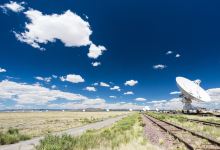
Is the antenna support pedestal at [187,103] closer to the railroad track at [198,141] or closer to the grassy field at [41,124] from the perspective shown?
the grassy field at [41,124]

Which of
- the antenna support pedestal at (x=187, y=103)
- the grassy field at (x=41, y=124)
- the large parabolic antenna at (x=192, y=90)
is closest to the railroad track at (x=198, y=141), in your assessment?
the grassy field at (x=41, y=124)

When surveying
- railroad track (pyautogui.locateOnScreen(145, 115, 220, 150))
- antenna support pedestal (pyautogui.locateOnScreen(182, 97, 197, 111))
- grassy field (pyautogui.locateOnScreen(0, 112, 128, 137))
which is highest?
antenna support pedestal (pyautogui.locateOnScreen(182, 97, 197, 111))

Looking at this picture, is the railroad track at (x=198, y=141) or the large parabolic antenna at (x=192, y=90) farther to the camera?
the large parabolic antenna at (x=192, y=90)

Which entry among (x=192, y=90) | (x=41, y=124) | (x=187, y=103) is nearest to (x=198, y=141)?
(x=41, y=124)

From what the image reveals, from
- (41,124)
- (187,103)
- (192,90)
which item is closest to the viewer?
(41,124)

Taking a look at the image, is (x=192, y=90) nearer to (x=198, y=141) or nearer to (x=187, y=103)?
(x=187, y=103)

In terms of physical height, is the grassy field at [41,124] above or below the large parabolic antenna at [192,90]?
below

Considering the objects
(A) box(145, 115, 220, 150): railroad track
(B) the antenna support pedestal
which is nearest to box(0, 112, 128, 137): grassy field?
(A) box(145, 115, 220, 150): railroad track

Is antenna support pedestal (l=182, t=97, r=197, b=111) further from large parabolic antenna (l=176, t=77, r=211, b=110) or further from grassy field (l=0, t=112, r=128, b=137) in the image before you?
grassy field (l=0, t=112, r=128, b=137)

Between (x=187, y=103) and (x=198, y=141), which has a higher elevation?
(x=187, y=103)

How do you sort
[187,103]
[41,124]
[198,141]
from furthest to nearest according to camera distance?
[187,103]
[41,124]
[198,141]

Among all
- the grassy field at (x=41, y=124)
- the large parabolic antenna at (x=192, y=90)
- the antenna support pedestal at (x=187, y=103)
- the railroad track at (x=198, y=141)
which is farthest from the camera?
the antenna support pedestal at (x=187, y=103)

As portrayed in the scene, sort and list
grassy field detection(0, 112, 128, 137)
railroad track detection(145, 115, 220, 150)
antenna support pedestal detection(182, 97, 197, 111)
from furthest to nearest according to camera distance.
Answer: antenna support pedestal detection(182, 97, 197, 111), grassy field detection(0, 112, 128, 137), railroad track detection(145, 115, 220, 150)

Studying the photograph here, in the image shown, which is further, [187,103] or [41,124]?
[187,103]
